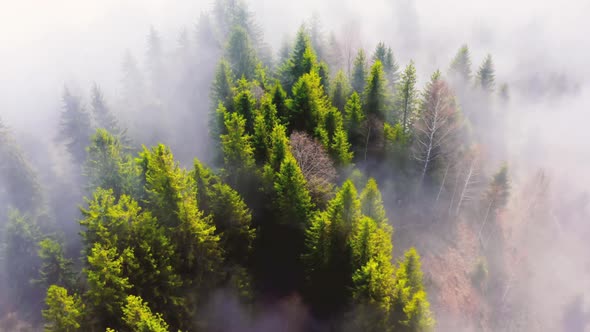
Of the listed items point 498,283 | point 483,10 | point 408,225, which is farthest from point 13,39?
point 483,10

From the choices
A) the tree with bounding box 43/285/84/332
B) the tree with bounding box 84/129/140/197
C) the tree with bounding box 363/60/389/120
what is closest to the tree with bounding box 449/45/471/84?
the tree with bounding box 363/60/389/120

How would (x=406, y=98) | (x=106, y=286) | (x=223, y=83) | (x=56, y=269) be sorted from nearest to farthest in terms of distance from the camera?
1. (x=106, y=286)
2. (x=56, y=269)
3. (x=223, y=83)
4. (x=406, y=98)

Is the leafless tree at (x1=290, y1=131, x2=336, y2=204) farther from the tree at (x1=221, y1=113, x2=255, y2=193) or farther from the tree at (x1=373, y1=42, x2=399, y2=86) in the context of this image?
the tree at (x1=373, y1=42, x2=399, y2=86)

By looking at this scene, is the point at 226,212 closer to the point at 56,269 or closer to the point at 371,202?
the point at 371,202

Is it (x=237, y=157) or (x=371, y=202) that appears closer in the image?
(x=371, y=202)

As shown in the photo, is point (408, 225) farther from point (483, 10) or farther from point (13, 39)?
point (13, 39)

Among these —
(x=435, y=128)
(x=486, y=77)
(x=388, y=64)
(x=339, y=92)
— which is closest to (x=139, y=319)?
(x=339, y=92)

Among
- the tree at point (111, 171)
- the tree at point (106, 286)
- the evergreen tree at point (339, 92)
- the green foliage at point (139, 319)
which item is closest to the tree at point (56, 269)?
the tree at point (111, 171)
